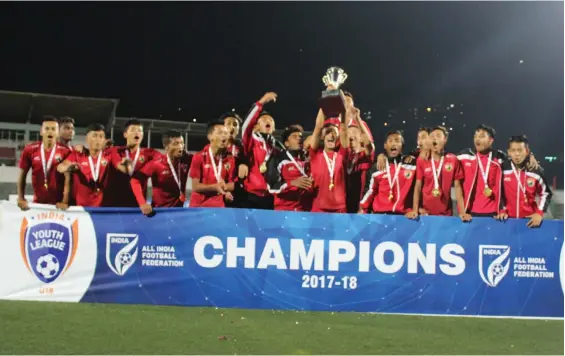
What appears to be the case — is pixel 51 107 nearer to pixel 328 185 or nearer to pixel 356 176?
pixel 356 176

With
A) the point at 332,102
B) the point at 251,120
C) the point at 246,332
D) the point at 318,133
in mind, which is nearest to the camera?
the point at 246,332

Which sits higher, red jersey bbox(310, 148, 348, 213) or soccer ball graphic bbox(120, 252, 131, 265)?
red jersey bbox(310, 148, 348, 213)

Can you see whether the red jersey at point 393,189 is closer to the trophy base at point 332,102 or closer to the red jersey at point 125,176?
the trophy base at point 332,102

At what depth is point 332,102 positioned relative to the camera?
255 inches

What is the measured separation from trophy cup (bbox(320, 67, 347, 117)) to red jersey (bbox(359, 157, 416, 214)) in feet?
3.21

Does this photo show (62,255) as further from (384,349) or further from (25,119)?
(25,119)

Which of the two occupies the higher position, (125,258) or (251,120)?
(251,120)

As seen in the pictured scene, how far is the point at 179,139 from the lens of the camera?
7.05m

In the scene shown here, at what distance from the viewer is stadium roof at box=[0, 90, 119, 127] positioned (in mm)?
29188

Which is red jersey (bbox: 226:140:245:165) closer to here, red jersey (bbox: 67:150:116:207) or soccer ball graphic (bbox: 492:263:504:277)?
red jersey (bbox: 67:150:116:207)

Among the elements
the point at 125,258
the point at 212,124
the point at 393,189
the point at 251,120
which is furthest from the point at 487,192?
the point at 125,258

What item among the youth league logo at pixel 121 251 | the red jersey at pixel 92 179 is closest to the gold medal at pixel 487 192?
the youth league logo at pixel 121 251

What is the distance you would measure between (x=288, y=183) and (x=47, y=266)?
270cm

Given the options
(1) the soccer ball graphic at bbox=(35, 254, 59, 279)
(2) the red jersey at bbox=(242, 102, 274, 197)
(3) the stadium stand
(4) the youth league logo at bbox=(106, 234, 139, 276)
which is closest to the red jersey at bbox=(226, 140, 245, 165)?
(2) the red jersey at bbox=(242, 102, 274, 197)
